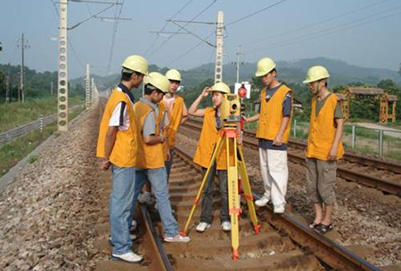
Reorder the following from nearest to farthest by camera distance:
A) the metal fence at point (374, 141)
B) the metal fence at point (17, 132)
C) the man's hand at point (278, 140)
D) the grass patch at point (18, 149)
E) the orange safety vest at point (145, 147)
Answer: the orange safety vest at point (145, 147)
the man's hand at point (278, 140)
the grass patch at point (18, 149)
the metal fence at point (374, 141)
the metal fence at point (17, 132)

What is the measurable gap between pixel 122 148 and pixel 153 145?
668 millimetres

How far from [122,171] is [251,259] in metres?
1.63

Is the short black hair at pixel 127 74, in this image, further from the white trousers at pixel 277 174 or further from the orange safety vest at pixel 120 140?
the white trousers at pixel 277 174

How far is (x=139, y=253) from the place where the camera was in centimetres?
507

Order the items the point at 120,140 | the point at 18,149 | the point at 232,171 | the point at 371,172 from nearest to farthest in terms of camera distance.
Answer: the point at 120,140, the point at 232,171, the point at 371,172, the point at 18,149

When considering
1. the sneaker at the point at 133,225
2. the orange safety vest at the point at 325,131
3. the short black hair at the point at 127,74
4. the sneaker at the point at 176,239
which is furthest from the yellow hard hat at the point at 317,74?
the sneaker at the point at 133,225

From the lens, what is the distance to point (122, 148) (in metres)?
4.61

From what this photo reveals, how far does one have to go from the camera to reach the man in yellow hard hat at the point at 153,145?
5062 mm

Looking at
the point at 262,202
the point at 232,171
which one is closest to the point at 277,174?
the point at 262,202

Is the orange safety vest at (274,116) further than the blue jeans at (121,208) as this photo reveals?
Yes

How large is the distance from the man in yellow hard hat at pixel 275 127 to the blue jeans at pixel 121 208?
1970 millimetres

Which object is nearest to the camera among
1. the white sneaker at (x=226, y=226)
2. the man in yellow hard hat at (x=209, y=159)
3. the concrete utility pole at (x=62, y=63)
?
the man in yellow hard hat at (x=209, y=159)

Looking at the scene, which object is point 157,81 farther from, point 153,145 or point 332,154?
point 332,154

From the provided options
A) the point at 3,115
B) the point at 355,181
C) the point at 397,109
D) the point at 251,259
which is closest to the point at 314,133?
the point at 251,259
